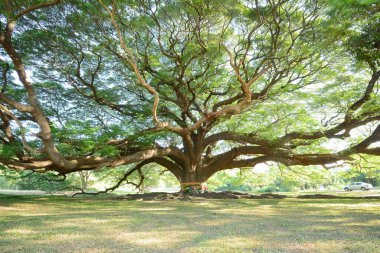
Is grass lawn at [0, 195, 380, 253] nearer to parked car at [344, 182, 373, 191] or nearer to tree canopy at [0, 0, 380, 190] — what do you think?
tree canopy at [0, 0, 380, 190]

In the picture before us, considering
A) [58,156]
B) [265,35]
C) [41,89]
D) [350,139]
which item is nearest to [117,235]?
[58,156]

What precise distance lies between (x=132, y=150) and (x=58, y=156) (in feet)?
12.4

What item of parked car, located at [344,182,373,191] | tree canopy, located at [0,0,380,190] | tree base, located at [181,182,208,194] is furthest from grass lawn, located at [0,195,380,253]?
parked car, located at [344,182,373,191]

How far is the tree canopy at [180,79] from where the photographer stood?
25.5ft

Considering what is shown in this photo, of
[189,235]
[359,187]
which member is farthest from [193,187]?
[359,187]

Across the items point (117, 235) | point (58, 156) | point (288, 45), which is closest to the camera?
point (117, 235)

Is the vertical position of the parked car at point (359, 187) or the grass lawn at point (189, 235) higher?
the parked car at point (359, 187)

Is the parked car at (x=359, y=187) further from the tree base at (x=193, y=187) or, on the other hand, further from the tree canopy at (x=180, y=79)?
the tree base at (x=193, y=187)

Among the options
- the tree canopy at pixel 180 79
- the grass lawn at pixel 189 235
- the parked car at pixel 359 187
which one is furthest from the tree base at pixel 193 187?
the parked car at pixel 359 187

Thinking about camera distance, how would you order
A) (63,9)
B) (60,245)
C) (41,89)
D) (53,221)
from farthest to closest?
(41,89) → (63,9) → (53,221) → (60,245)

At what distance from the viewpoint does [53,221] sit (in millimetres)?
4980

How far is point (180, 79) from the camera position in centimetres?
A: 976

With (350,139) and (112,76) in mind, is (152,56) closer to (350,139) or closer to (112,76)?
(112,76)

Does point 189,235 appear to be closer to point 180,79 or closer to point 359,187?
point 180,79
